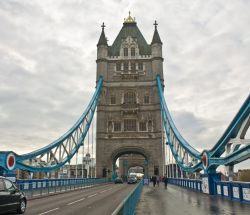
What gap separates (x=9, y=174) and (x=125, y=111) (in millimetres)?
42446

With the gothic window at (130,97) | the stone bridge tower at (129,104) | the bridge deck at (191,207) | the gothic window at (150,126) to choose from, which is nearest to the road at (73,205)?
the bridge deck at (191,207)

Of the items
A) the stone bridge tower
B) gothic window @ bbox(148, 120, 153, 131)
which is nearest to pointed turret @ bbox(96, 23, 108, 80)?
the stone bridge tower

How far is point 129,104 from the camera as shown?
214 feet

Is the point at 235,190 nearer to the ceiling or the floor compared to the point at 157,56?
nearer to the floor

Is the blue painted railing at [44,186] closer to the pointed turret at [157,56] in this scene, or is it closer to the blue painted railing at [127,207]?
the blue painted railing at [127,207]

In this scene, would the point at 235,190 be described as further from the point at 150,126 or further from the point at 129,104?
the point at 129,104

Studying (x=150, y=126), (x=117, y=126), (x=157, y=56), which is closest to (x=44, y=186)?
(x=117, y=126)

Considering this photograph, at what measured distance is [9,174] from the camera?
2389 centimetres

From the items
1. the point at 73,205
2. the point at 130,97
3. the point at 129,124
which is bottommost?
the point at 73,205

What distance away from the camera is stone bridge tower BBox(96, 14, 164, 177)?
205 ft

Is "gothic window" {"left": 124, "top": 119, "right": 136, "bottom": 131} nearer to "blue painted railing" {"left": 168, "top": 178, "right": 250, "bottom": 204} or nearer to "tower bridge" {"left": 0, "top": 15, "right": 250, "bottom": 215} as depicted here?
"tower bridge" {"left": 0, "top": 15, "right": 250, "bottom": 215}

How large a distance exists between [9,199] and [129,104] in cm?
5379

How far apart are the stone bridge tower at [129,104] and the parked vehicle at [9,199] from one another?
4921 cm

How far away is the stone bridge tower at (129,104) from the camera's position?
205 ft
